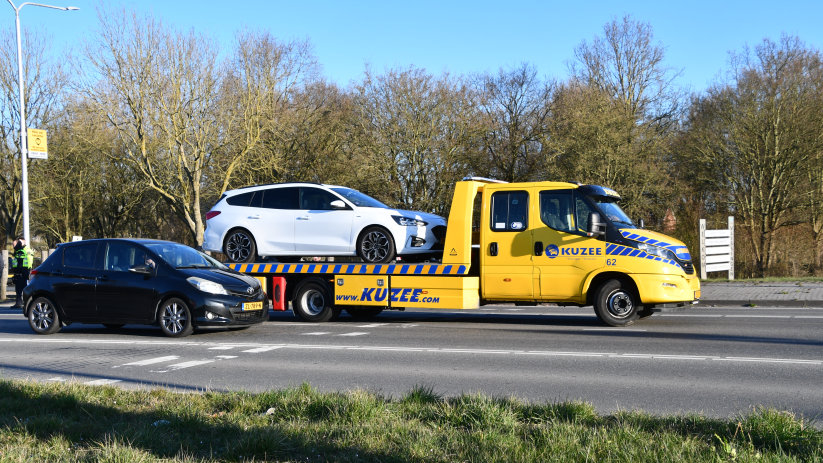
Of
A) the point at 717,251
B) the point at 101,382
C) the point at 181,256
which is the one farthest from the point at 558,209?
the point at 717,251

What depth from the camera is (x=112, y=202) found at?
42219 mm

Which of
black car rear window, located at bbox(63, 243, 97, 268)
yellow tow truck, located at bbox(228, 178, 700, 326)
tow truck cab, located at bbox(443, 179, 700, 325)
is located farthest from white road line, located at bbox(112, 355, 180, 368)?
tow truck cab, located at bbox(443, 179, 700, 325)

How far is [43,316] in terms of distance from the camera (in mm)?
12938

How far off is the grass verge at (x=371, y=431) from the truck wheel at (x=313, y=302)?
7.50 metres

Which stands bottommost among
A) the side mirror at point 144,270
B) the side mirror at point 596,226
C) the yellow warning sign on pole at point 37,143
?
the side mirror at point 144,270

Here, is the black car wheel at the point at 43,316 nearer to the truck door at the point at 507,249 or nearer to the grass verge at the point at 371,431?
the grass verge at the point at 371,431

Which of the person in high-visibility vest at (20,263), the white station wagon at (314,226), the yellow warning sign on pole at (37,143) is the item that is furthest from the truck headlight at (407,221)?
the yellow warning sign on pole at (37,143)

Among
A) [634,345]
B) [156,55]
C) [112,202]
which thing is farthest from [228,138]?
[634,345]

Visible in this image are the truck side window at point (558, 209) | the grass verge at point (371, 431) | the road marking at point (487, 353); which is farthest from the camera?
the truck side window at point (558, 209)

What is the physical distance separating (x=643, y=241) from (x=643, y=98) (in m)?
30.3

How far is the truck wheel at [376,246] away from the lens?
13.2 meters

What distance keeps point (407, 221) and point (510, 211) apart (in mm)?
1865

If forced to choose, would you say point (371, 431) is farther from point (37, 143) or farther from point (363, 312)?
point (37, 143)

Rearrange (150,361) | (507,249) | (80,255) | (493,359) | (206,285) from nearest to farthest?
1. (493,359)
2. (150,361)
3. (206,285)
4. (507,249)
5. (80,255)
